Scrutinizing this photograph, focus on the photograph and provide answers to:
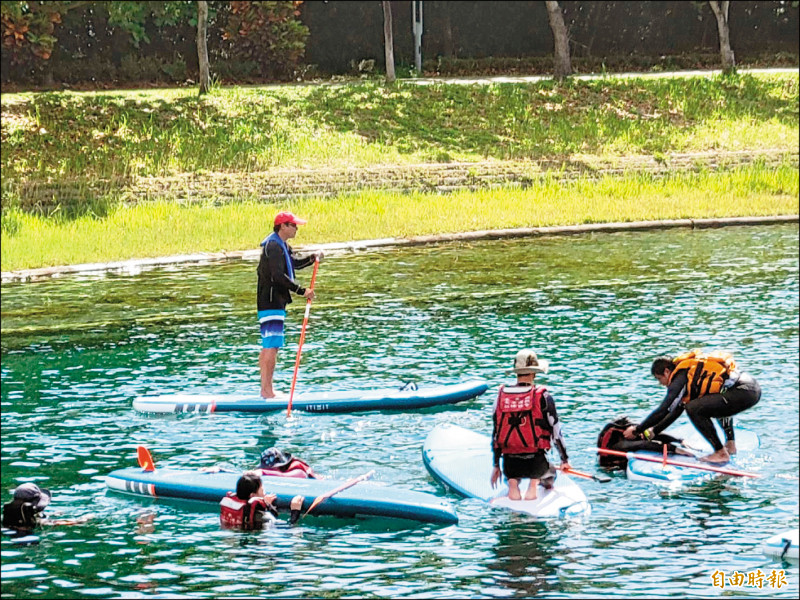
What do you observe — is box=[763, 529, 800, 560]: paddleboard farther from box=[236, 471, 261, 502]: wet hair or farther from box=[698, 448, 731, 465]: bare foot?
box=[236, 471, 261, 502]: wet hair

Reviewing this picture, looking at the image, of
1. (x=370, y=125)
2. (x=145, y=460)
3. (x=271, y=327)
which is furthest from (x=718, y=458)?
(x=370, y=125)

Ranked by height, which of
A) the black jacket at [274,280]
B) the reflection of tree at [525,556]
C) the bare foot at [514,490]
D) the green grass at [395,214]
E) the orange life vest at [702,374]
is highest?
the black jacket at [274,280]

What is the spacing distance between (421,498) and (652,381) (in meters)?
5.30

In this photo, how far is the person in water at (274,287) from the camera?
15.9 m

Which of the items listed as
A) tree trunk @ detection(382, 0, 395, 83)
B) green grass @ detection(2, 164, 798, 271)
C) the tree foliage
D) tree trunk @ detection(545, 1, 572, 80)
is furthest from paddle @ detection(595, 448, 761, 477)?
the tree foliage

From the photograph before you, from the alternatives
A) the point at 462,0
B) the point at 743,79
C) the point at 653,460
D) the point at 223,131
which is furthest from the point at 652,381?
the point at 462,0

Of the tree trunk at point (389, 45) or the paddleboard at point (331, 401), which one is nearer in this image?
the paddleboard at point (331, 401)

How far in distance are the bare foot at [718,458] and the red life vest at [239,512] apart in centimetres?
412

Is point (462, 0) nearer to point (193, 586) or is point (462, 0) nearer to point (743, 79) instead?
point (743, 79)

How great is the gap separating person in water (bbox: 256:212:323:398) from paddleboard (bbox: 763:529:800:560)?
673 cm

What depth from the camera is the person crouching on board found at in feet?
39.1

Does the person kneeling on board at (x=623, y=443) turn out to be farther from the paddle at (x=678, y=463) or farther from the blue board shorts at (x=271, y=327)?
the blue board shorts at (x=271, y=327)

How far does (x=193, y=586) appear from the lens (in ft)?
34.9

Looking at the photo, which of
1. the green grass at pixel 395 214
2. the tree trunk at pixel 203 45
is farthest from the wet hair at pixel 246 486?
the tree trunk at pixel 203 45
